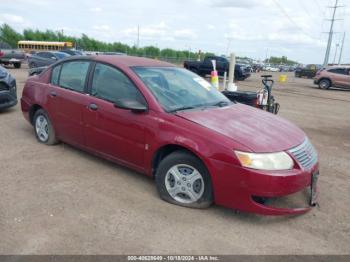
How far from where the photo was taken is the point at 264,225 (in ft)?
12.3

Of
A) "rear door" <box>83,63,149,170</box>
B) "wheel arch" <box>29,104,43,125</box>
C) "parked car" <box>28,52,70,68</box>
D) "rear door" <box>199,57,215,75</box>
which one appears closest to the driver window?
"rear door" <box>83,63,149,170</box>

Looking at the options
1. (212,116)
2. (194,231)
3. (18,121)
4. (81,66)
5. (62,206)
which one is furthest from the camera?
(18,121)

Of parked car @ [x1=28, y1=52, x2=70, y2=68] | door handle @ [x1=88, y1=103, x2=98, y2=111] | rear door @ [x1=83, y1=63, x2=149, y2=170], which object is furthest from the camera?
parked car @ [x1=28, y1=52, x2=70, y2=68]

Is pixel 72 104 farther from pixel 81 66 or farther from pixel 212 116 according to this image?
pixel 212 116

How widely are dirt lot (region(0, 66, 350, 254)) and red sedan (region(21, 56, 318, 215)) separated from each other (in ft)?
0.67

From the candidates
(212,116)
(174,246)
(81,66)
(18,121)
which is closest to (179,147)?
(212,116)

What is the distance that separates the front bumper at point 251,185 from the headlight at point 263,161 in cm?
5

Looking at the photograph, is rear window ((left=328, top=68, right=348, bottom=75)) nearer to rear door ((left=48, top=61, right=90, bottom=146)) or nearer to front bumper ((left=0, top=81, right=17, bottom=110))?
front bumper ((left=0, top=81, right=17, bottom=110))

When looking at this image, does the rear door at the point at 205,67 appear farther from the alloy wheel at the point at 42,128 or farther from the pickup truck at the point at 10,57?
the alloy wheel at the point at 42,128

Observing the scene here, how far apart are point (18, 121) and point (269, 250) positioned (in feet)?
20.1

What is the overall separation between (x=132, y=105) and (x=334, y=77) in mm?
22091

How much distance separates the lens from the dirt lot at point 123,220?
3275 millimetres

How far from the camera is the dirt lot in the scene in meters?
3.28

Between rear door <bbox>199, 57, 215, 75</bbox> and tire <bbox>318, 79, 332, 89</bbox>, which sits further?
rear door <bbox>199, 57, 215, 75</bbox>
